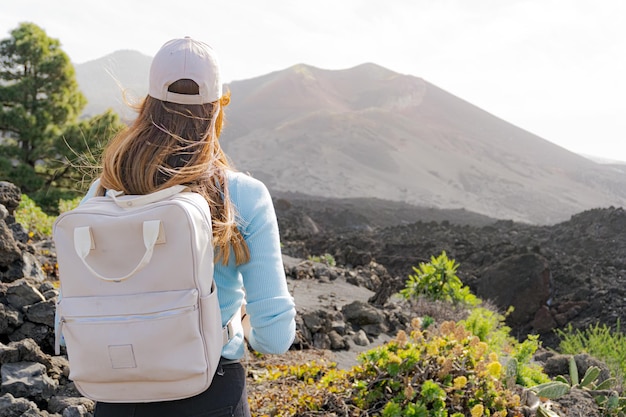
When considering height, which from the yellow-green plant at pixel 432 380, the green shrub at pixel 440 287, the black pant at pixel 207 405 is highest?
the black pant at pixel 207 405

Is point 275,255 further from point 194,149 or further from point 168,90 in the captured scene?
point 168,90

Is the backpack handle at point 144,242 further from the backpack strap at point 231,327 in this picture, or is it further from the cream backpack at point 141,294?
the backpack strap at point 231,327

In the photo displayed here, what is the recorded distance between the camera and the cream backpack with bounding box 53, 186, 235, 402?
1.27 metres

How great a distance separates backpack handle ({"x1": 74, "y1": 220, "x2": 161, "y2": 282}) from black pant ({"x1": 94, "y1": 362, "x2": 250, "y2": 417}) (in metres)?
0.34

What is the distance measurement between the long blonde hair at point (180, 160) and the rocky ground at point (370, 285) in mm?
1775

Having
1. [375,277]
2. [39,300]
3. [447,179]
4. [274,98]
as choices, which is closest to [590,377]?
[39,300]

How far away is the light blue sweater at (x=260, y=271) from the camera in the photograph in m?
1.47

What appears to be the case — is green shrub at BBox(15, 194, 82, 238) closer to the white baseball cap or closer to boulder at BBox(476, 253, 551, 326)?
the white baseball cap

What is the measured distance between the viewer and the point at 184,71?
147cm

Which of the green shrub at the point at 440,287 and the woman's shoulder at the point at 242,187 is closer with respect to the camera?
the woman's shoulder at the point at 242,187

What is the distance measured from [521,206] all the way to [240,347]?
48.5 metres

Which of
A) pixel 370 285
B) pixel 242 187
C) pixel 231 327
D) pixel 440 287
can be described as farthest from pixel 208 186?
pixel 370 285

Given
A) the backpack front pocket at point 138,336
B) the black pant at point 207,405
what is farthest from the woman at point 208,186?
the backpack front pocket at point 138,336

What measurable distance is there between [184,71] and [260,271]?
51 cm
